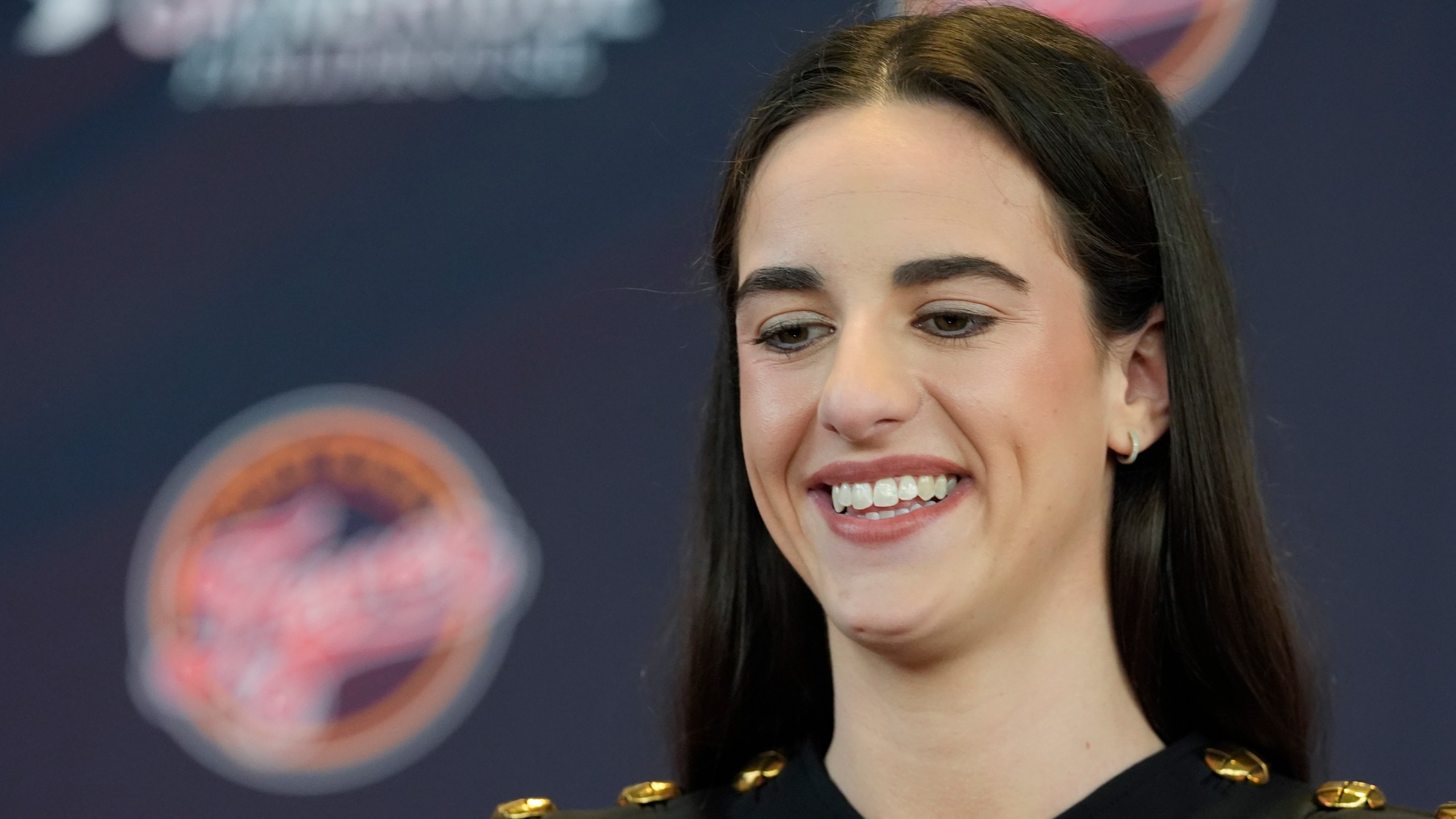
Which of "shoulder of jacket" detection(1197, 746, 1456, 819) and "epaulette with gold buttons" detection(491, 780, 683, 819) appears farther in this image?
"epaulette with gold buttons" detection(491, 780, 683, 819)

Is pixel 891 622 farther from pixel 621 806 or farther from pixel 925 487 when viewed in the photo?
pixel 621 806

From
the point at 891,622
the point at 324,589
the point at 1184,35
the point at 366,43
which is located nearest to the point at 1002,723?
the point at 891,622

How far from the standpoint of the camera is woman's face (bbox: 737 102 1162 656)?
150 centimetres

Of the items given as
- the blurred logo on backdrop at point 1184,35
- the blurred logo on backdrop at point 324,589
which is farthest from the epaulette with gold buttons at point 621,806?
the blurred logo on backdrop at point 1184,35

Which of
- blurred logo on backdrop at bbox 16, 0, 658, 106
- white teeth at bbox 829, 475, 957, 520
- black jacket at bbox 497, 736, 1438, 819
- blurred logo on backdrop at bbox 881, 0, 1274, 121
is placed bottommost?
black jacket at bbox 497, 736, 1438, 819

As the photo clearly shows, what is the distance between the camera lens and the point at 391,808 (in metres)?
2.57

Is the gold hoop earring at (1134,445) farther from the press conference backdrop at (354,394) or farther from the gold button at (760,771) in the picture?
the press conference backdrop at (354,394)

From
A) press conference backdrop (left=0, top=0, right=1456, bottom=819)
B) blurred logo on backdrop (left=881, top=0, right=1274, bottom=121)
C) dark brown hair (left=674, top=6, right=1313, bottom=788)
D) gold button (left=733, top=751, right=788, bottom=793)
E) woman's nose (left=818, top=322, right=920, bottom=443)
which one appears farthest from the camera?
press conference backdrop (left=0, top=0, right=1456, bottom=819)

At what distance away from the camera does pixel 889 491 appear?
1.51 meters

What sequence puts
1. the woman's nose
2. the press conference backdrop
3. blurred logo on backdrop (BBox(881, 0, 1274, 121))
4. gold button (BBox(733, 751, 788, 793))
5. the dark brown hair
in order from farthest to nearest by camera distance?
the press conference backdrop, blurred logo on backdrop (BBox(881, 0, 1274, 121)), gold button (BBox(733, 751, 788, 793)), the dark brown hair, the woman's nose

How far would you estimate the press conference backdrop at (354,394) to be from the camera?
257 cm

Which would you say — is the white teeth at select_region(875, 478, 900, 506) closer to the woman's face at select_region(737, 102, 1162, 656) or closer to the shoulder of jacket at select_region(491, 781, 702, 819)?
the woman's face at select_region(737, 102, 1162, 656)

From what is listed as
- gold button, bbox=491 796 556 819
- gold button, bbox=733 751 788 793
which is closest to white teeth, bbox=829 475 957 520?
gold button, bbox=733 751 788 793

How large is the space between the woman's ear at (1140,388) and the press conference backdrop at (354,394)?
3.17ft
